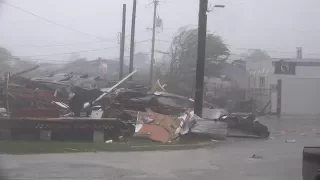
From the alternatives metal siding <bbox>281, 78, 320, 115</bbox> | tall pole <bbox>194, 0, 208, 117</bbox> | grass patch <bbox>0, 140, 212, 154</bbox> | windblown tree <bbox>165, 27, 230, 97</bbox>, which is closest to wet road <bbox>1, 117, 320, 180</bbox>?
grass patch <bbox>0, 140, 212, 154</bbox>

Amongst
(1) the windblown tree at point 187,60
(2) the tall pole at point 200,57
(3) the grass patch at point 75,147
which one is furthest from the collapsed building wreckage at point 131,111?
(1) the windblown tree at point 187,60

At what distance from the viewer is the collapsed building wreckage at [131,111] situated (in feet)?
53.3

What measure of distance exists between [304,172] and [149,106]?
11.8 m

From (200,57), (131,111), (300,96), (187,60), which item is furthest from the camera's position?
(187,60)

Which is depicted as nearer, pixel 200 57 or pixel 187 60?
pixel 200 57

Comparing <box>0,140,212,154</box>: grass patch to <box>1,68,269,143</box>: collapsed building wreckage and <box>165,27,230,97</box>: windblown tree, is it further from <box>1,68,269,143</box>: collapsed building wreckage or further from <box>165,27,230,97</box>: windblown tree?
<box>165,27,230,97</box>: windblown tree

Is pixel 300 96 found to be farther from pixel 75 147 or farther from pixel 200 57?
pixel 75 147

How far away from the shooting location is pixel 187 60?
38938 mm

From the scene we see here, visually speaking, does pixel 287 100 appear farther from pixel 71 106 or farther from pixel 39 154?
pixel 39 154

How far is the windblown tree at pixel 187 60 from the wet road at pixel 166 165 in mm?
19590

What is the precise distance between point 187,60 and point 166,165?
92.0ft

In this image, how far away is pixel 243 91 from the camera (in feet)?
132

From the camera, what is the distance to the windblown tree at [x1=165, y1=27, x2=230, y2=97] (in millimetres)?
36134

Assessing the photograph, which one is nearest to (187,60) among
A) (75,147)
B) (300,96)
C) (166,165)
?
(300,96)
